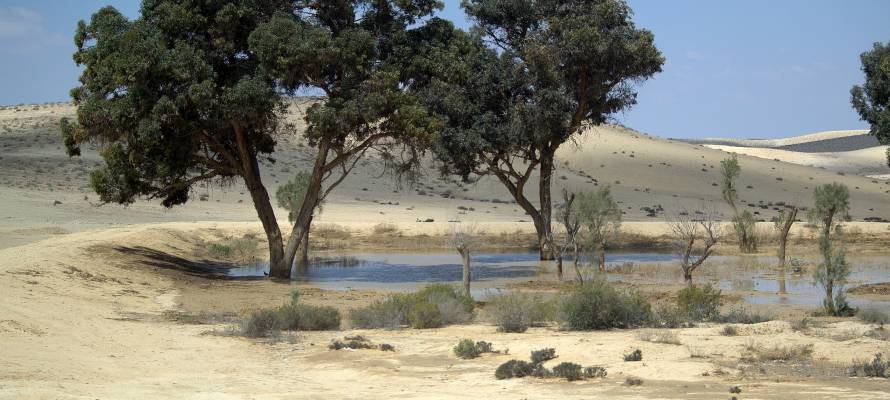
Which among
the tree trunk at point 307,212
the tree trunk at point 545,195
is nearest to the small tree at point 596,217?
the tree trunk at point 545,195

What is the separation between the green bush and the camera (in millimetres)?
18156

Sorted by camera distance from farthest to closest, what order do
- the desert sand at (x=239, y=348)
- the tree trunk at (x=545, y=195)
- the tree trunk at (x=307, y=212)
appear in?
the tree trunk at (x=545, y=195) < the tree trunk at (x=307, y=212) < the desert sand at (x=239, y=348)

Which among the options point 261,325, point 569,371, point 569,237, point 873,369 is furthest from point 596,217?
point 873,369

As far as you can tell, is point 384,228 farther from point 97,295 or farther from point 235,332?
Result: point 235,332

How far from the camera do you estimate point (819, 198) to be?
131 feet

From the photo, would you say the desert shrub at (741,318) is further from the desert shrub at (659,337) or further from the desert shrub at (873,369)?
the desert shrub at (873,369)

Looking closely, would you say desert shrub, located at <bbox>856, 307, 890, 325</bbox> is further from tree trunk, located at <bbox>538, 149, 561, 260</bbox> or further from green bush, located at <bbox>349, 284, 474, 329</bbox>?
tree trunk, located at <bbox>538, 149, 561, 260</bbox>

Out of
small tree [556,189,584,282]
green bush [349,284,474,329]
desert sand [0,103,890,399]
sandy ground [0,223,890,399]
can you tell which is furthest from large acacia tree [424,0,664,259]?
sandy ground [0,223,890,399]

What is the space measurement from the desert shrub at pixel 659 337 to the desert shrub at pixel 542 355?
1.99m

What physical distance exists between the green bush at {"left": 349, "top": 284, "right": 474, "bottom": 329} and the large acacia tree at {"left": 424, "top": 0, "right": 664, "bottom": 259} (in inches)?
605

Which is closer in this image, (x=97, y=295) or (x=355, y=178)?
(x=97, y=295)

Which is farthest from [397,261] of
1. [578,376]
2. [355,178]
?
[355,178]

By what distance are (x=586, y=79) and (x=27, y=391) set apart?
2906cm

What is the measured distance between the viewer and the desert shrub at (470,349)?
14.5 meters
